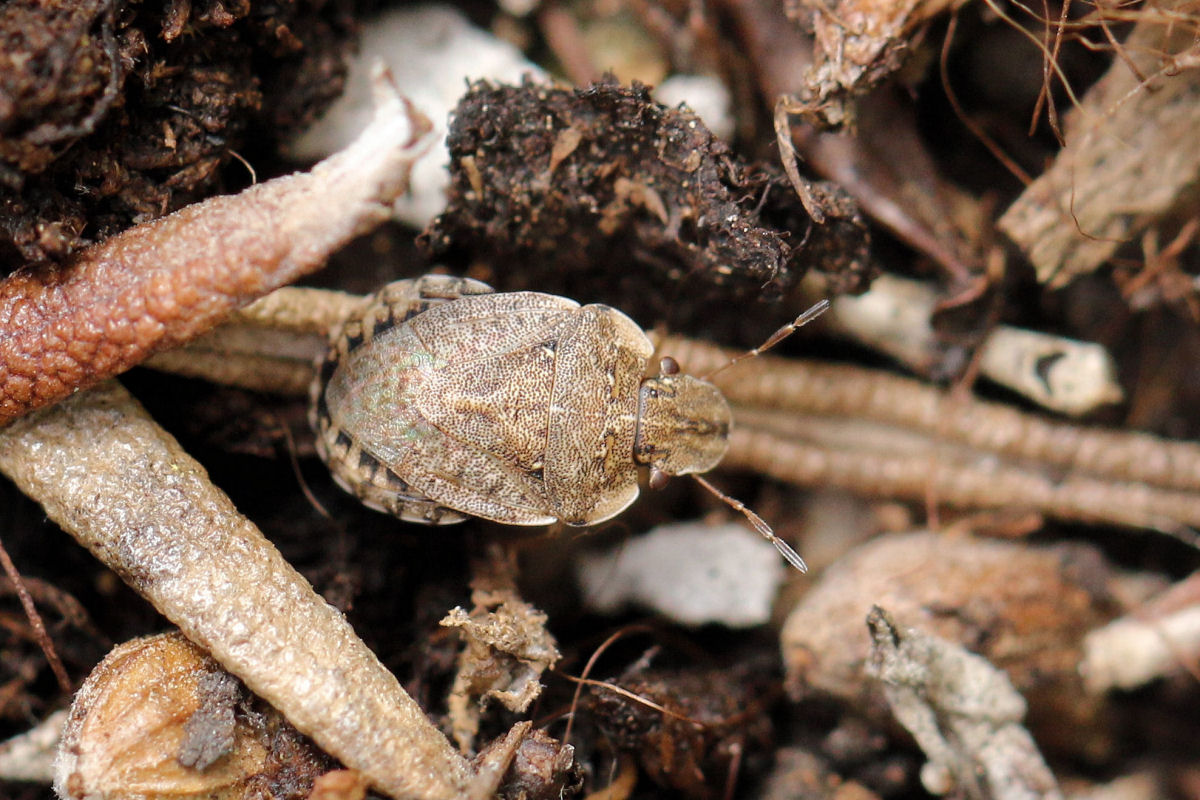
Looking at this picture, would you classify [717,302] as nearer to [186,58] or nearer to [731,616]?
[731,616]

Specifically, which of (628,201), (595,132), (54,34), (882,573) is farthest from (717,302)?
(54,34)

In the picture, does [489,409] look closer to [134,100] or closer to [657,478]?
[657,478]

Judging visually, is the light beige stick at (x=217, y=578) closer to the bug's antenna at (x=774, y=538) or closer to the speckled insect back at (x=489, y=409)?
the speckled insect back at (x=489, y=409)

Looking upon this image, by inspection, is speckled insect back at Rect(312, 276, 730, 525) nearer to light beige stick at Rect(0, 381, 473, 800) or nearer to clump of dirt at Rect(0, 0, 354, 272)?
light beige stick at Rect(0, 381, 473, 800)

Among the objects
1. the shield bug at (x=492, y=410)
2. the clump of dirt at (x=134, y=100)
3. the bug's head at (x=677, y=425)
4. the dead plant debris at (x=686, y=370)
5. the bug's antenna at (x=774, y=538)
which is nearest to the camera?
the clump of dirt at (x=134, y=100)

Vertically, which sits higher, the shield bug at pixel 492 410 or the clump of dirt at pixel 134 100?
the clump of dirt at pixel 134 100

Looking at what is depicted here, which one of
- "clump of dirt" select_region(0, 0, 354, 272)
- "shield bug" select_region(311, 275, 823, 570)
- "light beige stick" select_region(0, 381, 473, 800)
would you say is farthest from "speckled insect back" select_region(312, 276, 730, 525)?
"clump of dirt" select_region(0, 0, 354, 272)

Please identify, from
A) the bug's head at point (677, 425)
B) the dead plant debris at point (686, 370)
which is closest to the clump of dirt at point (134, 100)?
the dead plant debris at point (686, 370)

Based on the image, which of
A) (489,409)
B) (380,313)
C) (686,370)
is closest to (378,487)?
(489,409)
